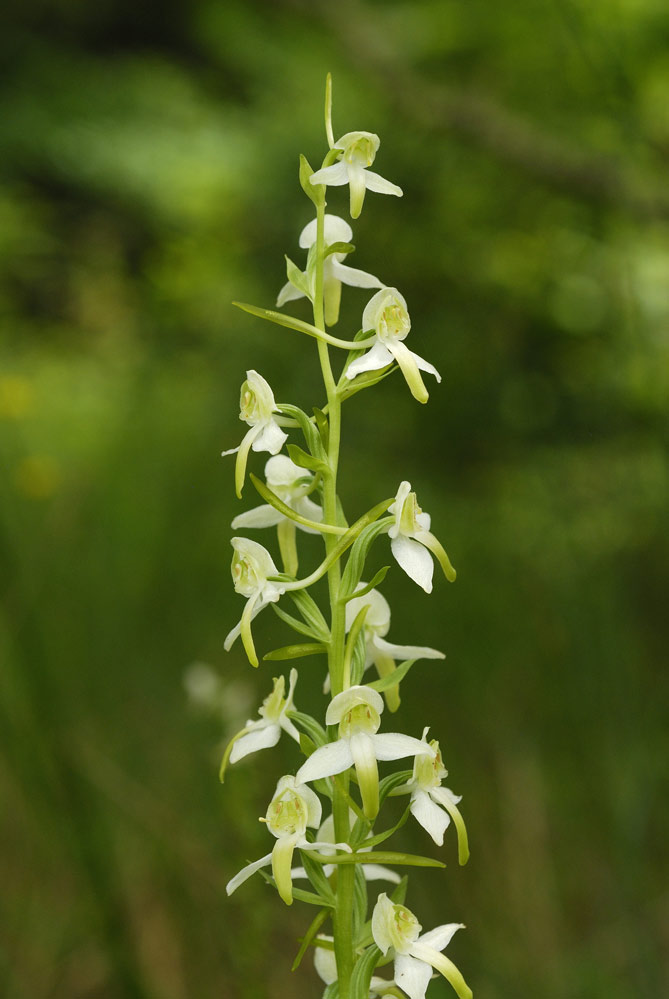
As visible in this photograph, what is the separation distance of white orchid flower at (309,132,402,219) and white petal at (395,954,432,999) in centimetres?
89

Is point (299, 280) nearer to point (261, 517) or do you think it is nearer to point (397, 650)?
point (261, 517)

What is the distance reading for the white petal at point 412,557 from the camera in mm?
1075

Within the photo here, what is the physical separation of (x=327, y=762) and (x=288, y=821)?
11 cm

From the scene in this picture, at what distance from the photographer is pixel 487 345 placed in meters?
4.09

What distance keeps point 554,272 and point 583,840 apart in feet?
8.17

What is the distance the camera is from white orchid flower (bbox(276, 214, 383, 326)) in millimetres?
1174

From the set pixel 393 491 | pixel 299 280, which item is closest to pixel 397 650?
pixel 299 280

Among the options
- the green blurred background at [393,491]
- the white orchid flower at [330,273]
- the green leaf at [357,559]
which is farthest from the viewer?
the green blurred background at [393,491]

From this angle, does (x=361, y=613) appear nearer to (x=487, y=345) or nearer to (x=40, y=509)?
(x=487, y=345)

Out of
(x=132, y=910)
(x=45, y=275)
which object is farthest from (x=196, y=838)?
(x=45, y=275)

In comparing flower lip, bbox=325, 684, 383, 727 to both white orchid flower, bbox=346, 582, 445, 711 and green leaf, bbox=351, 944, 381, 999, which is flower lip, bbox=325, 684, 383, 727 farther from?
green leaf, bbox=351, 944, 381, 999

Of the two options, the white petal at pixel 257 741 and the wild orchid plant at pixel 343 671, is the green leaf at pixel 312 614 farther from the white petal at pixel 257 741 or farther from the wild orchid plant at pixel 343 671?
the white petal at pixel 257 741

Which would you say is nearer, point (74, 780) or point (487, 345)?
point (74, 780)

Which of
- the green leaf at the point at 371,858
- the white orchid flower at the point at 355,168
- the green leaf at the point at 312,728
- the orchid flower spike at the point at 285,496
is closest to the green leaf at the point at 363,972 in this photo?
the green leaf at the point at 371,858
